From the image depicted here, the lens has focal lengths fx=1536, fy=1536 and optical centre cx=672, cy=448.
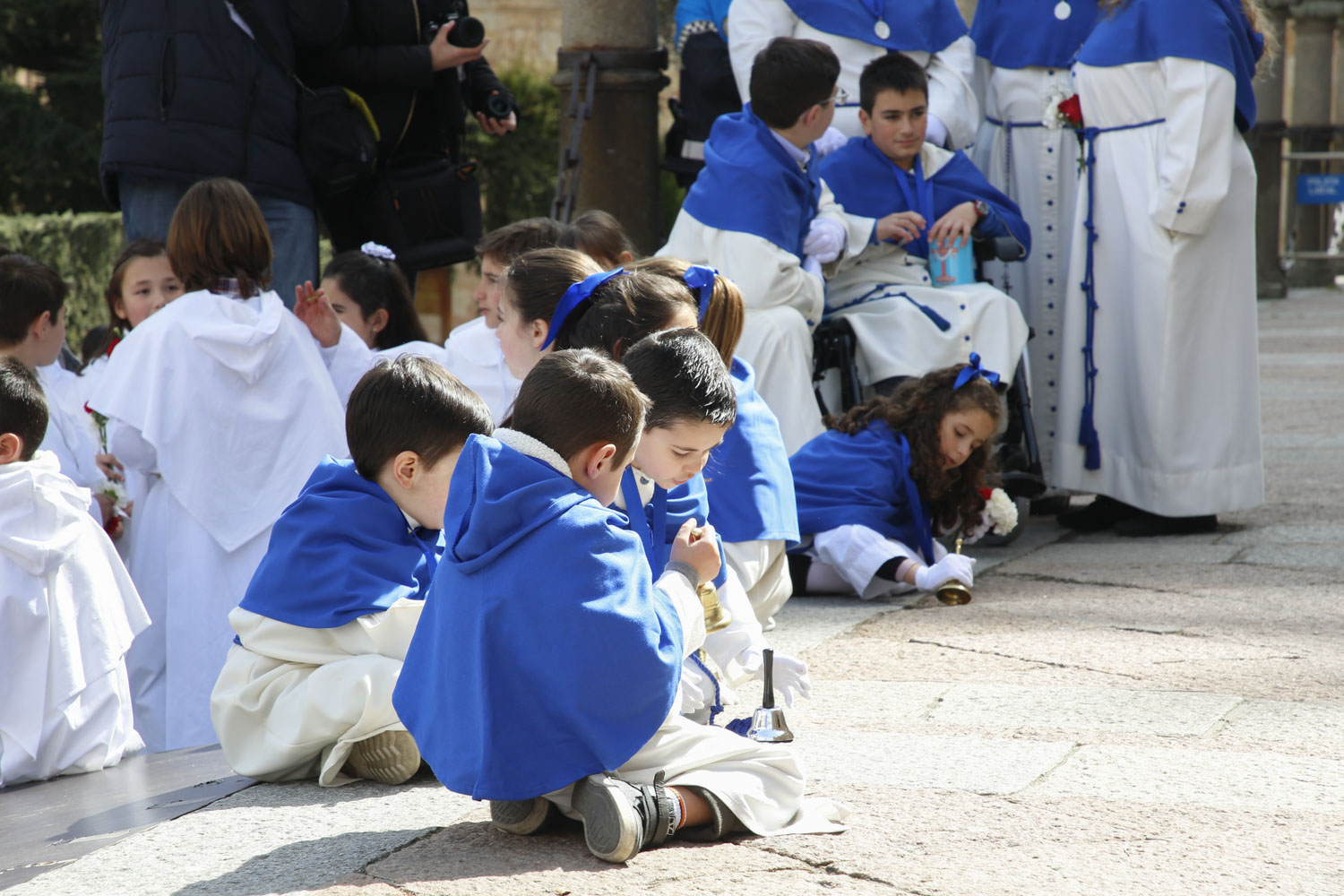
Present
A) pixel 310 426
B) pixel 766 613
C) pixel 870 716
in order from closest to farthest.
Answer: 1. pixel 870 716
2. pixel 766 613
3. pixel 310 426

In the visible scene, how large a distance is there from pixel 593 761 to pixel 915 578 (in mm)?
2283

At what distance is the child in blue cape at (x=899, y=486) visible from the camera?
4426mm

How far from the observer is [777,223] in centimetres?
504

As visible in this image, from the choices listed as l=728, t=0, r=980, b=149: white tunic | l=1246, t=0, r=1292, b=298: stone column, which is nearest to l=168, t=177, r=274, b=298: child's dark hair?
l=728, t=0, r=980, b=149: white tunic

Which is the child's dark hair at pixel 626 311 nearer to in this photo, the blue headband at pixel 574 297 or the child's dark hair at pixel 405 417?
the blue headband at pixel 574 297

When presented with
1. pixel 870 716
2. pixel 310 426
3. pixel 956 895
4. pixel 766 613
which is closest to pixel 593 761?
pixel 956 895

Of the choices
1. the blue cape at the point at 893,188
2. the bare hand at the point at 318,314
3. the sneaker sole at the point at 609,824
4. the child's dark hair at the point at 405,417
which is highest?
the blue cape at the point at 893,188

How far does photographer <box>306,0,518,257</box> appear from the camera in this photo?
16.1 feet

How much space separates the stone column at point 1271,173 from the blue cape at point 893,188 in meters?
13.6

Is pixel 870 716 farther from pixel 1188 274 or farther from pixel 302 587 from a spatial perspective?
pixel 1188 274

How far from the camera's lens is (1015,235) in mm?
5469

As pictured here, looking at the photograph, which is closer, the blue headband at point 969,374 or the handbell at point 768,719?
the handbell at point 768,719

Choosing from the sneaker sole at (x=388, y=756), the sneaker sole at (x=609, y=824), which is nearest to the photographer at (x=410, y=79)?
the sneaker sole at (x=388, y=756)

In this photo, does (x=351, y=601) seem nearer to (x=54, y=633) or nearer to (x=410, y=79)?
(x=54, y=633)
